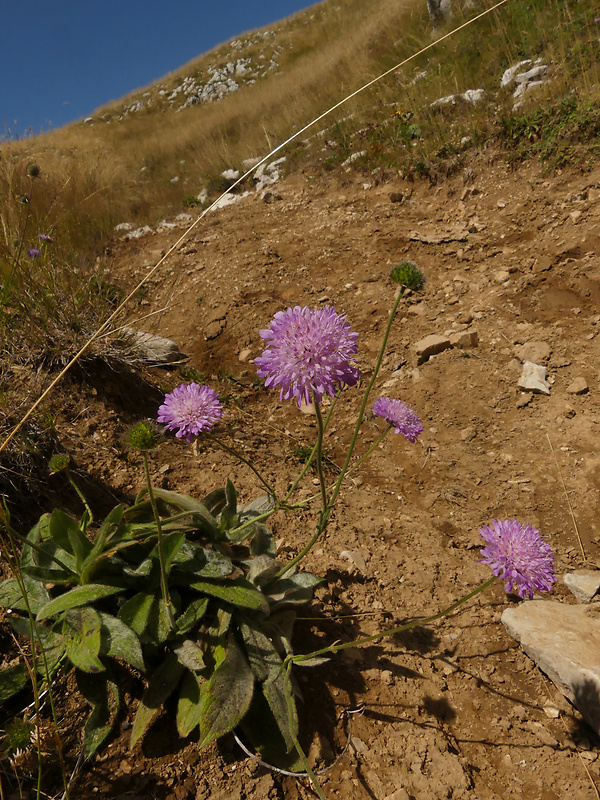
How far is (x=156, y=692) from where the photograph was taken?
1676 mm

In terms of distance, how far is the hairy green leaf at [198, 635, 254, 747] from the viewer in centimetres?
150

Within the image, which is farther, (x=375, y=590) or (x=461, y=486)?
(x=461, y=486)

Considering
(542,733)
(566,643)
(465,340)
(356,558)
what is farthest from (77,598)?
(465,340)

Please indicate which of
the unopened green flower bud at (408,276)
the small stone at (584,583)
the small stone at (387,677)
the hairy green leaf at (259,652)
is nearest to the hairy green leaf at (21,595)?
the hairy green leaf at (259,652)

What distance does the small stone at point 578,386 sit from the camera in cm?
317

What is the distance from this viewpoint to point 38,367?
2.94 meters

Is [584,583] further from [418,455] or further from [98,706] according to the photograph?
[98,706]

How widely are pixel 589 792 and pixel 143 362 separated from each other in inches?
134

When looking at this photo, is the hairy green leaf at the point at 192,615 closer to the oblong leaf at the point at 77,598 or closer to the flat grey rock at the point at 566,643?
the oblong leaf at the point at 77,598

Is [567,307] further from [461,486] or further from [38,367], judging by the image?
[38,367]

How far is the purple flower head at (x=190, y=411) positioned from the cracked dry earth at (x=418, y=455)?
3.30 ft

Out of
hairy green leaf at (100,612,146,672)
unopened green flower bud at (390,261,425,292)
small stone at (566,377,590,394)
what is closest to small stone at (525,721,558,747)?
hairy green leaf at (100,612,146,672)

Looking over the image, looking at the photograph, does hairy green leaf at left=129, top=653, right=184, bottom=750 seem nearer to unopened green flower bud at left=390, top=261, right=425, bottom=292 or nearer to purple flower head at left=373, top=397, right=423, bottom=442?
purple flower head at left=373, top=397, right=423, bottom=442

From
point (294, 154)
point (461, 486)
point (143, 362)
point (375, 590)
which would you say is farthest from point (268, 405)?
point (294, 154)
